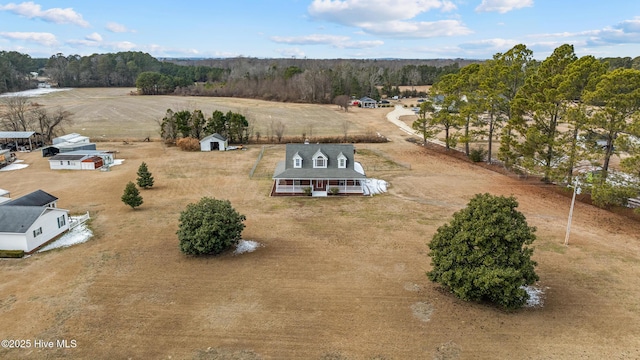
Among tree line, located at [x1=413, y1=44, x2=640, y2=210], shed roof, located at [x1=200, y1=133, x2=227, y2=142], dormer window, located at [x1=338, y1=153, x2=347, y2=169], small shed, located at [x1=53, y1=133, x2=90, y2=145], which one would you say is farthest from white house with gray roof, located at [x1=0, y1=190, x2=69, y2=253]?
tree line, located at [x1=413, y1=44, x2=640, y2=210]

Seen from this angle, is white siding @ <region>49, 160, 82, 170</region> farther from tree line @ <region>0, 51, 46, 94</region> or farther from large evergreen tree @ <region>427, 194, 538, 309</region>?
tree line @ <region>0, 51, 46, 94</region>

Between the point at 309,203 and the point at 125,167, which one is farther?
the point at 125,167

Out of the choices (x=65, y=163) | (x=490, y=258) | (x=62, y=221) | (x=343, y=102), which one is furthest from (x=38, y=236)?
(x=343, y=102)

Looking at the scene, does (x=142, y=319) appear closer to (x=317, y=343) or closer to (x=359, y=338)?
(x=317, y=343)

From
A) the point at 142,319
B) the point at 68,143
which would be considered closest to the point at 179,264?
the point at 142,319

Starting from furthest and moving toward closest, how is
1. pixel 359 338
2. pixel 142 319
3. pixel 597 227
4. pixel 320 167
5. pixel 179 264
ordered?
pixel 320 167, pixel 597 227, pixel 179 264, pixel 142 319, pixel 359 338

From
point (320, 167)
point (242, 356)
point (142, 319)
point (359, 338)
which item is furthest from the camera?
point (320, 167)
